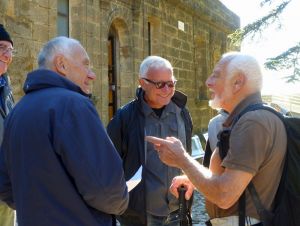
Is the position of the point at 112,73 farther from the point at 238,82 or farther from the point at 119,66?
the point at 238,82

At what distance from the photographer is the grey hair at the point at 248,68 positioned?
7.37 ft

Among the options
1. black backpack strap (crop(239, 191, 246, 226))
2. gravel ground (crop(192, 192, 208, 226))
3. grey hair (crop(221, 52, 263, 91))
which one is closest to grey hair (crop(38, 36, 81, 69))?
grey hair (crop(221, 52, 263, 91))

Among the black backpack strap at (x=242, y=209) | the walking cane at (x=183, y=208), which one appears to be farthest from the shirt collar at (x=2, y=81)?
the black backpack strap at (x=242, y=209)

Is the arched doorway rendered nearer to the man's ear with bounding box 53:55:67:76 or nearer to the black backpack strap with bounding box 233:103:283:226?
the man's ear with bounding box 53:55:67:76

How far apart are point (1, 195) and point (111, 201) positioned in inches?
26.6

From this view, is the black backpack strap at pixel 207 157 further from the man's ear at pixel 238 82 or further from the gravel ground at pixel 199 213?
the gravel ground at pixel 199 213

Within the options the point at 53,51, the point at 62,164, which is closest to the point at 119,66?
the point at 53,51

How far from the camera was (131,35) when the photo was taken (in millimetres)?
9844

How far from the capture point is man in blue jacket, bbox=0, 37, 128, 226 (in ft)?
6.54

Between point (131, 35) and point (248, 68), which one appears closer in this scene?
point (248, 68)

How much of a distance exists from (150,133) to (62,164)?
1352mm

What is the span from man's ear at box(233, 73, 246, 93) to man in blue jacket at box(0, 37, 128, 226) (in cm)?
68

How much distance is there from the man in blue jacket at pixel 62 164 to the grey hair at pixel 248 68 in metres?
0.72

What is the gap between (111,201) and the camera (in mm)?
2074
